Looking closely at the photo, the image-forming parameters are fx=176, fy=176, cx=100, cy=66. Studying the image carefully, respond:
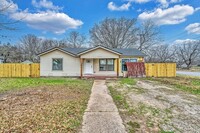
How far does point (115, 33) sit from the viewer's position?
138 ft

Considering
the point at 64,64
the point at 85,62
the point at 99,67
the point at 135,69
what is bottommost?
the point at 135,69

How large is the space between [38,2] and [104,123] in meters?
8.02

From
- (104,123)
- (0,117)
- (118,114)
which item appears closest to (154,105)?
(118,114)

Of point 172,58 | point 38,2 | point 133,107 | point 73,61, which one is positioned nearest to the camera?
point 133,107

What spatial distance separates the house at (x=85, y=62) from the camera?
19.6m

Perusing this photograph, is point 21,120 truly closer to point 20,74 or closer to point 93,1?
point 93,1

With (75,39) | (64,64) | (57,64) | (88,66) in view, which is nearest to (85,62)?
(88,66)

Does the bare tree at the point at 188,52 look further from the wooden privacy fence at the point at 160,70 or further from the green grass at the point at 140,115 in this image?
the green grass at the point at 140,115

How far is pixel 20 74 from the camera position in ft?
69.4

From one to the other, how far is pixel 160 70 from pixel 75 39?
3782 centimetres

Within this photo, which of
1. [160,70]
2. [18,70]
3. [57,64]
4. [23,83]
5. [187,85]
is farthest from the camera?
[160,70]

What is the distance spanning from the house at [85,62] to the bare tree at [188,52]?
43712 mm

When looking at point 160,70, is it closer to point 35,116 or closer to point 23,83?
point 23,83

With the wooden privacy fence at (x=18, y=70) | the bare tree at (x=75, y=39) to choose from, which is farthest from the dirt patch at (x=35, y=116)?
the bare tree at (x=75, y=39)
